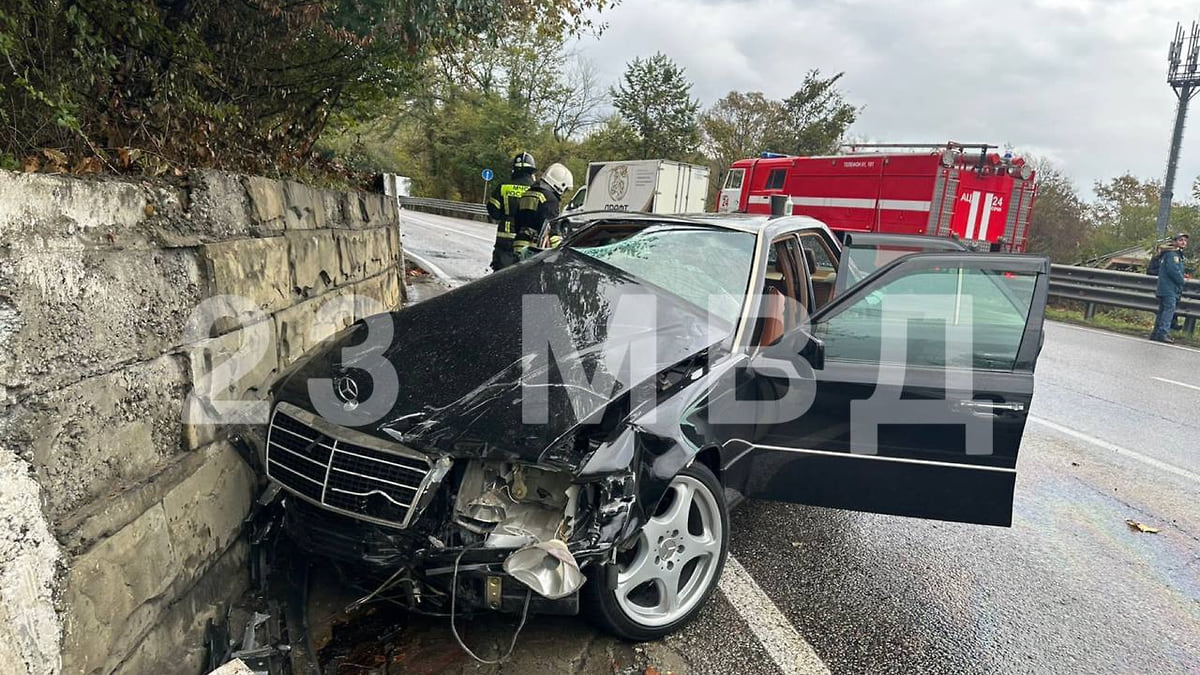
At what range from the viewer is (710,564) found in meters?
2.70

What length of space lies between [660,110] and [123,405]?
3649 cm

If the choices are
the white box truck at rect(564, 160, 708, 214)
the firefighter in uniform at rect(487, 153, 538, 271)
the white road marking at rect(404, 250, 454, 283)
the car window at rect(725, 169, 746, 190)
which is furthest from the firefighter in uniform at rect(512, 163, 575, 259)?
the car window at rect(725, 169, 746, 190)

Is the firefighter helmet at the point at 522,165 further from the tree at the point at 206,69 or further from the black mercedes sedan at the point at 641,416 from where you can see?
the black mercedes sedan at the point at 641,416

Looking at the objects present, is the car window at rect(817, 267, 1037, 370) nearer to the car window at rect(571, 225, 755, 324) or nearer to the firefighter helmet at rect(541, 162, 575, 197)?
the car window at rect(571, 225, 755, 324)

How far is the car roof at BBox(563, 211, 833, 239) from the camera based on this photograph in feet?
12.0

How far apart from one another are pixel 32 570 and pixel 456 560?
1107 mm

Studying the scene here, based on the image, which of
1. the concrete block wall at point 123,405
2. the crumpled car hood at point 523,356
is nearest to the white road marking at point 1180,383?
the crumpled car hood at point 523,356

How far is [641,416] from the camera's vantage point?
7.76ft

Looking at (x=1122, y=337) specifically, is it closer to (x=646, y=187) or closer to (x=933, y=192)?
(x=933, y=192)

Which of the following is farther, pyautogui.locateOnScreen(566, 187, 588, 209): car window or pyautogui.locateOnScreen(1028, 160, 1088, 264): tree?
pyautogui.locateOnScreen(1028, 160, 1088, 264): tree

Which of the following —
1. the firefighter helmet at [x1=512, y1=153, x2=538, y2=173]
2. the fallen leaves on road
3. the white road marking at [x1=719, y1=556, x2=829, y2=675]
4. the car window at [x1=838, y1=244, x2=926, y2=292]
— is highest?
the firefighter helmet at [x1=512, y1=153, x2=538, y2=173]

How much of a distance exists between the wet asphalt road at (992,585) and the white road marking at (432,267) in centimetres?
799

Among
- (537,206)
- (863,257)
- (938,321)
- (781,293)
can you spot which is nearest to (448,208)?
(537,206)

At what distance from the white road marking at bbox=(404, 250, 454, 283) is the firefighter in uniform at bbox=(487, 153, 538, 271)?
3.88 metres
